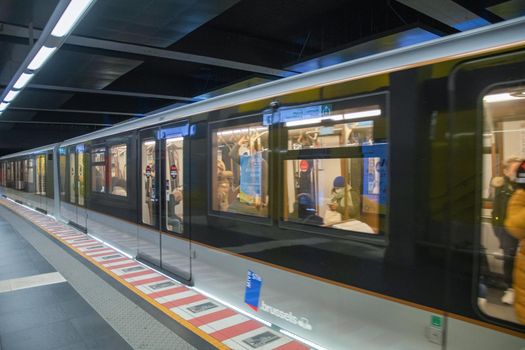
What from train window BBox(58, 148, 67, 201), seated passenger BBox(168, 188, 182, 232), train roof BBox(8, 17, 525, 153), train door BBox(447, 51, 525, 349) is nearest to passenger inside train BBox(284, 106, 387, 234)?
train roof BBox(8, 17, 525, 153)

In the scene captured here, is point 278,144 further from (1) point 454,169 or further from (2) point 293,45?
(2) point 293,45

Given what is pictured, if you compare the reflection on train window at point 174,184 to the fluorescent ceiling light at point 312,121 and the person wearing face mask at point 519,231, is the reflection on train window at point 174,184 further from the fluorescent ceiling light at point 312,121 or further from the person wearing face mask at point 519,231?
the person wearing face mask at point 519,231

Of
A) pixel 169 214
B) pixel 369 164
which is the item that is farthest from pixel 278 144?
pixel 169 214

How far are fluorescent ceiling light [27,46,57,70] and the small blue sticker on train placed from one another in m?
4.47

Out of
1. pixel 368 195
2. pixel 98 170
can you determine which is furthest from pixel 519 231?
pixel 98 170

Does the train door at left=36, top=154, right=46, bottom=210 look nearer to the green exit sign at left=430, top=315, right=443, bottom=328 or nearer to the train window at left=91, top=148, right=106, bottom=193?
the train window at left=91, top=148, right=106, bottom=193

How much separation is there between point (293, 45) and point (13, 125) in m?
21.8

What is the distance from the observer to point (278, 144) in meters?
3.82

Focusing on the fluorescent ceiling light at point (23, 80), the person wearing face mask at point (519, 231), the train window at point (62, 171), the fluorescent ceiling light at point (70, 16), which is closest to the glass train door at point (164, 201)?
the fluorescent ceiling light at point (70, 16)

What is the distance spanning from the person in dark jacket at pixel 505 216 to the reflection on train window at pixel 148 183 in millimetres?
5211

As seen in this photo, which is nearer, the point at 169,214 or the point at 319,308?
the point at 319,308

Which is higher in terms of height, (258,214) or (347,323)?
(258,214)

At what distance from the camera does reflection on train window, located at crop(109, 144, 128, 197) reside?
25.1 feet

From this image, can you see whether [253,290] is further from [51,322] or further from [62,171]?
[62,171]
